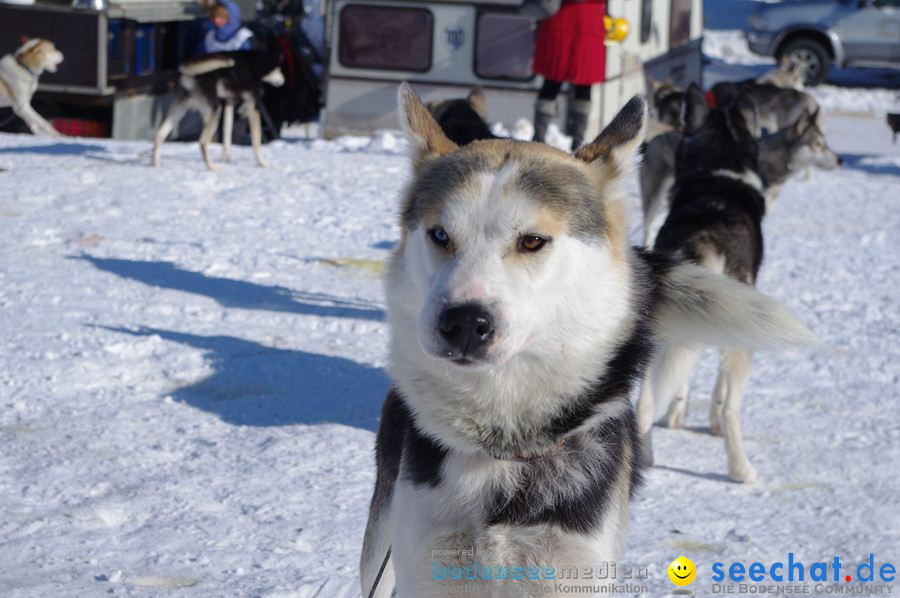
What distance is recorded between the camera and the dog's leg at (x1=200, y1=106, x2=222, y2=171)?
8.38 m

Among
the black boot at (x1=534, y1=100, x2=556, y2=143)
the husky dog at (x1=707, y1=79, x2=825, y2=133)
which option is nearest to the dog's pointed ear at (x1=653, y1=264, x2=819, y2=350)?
the black boot at (x1=534, y1=100, x2=556, y2=143)

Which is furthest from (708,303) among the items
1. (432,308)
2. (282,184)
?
(282,184)

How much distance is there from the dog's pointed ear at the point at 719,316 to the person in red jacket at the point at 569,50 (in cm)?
541

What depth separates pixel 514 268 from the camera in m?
2.00

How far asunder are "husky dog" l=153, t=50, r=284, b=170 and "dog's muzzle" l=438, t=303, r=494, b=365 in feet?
22.5

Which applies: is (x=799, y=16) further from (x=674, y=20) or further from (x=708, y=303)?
(x=708, y=303)

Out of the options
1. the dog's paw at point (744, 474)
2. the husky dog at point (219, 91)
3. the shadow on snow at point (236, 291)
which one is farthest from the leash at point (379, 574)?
the husky dog at point (219, 91)

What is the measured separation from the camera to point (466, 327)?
74.3 inches

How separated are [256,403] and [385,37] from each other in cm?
675

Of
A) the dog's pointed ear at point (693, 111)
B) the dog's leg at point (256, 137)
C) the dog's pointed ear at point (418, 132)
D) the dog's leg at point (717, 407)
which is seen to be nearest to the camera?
the dog's pointed ear at point (418, 132)

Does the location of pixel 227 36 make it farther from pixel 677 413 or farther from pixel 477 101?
pixel 677 413

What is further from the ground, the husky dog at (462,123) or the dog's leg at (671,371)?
the husky dog at (462,123)

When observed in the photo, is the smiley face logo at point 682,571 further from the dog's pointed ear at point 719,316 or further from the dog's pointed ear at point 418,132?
the dog's pointed ear at point 418,132

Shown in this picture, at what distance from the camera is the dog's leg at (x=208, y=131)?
8.38 metres
